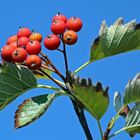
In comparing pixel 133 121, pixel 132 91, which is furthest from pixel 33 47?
pixel 133 121

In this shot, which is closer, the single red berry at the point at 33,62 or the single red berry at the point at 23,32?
the single red berry at the point at 33,62

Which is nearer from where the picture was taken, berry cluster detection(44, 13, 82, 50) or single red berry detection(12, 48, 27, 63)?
single red berry detection(12, 48, 27, 63)

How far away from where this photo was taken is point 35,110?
2754 millimetres

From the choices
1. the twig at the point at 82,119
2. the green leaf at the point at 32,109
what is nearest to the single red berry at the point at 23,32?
the green leaf at the point at 32,109

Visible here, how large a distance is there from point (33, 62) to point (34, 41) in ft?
0.59

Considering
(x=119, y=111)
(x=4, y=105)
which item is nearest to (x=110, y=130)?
(x=119, y=111)

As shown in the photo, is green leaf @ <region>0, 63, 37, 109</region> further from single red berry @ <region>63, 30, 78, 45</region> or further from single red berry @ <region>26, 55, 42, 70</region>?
single red berry @ <region>63, 30, 78, 45</region>

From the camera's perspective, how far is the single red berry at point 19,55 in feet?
8.68

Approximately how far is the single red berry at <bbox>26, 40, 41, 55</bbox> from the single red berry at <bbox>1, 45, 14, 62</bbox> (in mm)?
86

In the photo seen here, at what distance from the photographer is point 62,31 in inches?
112

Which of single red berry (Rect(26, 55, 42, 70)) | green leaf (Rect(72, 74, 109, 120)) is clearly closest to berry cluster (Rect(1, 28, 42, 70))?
single red berry (Rect(26, 55, 42, 70))

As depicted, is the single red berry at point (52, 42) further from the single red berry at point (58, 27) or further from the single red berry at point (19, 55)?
the single red berry at point (19, 55)

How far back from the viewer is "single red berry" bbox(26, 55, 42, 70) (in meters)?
2.61

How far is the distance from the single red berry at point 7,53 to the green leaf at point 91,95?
0.43 meters
